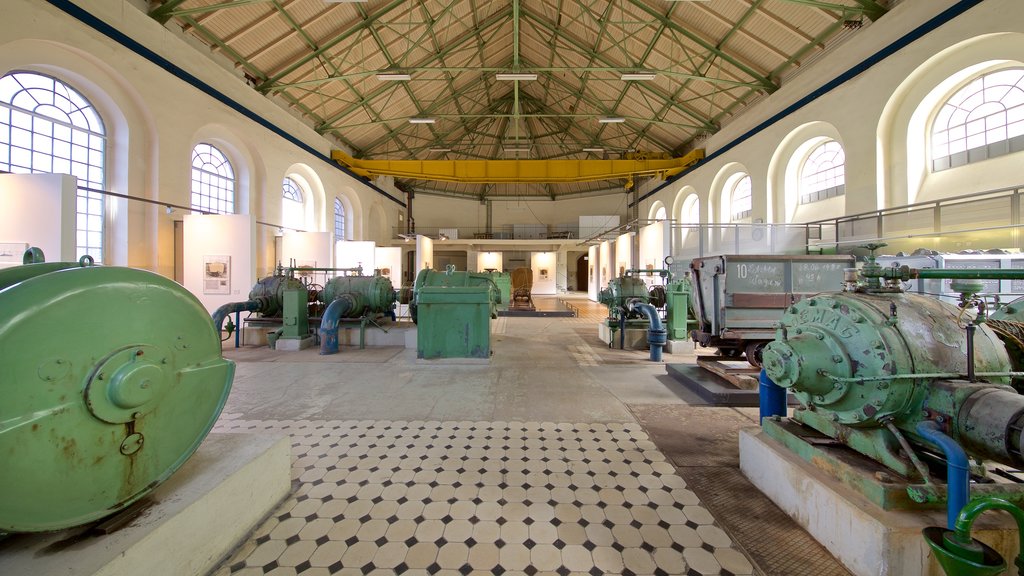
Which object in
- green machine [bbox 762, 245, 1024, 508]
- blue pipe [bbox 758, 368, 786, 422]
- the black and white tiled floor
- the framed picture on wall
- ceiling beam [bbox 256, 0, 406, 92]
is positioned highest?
ceiling beam [bbox 256, 0, 406, 92]

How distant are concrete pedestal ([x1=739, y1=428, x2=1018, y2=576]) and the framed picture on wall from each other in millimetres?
10929

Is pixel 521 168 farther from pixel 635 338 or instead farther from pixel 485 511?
pixel 485 511

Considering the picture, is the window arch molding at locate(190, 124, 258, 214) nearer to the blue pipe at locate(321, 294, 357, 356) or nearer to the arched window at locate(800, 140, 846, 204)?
the blue pipe at locate(321, 294, 357, 356)

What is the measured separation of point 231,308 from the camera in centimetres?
825

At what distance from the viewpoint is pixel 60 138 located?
25.4ft

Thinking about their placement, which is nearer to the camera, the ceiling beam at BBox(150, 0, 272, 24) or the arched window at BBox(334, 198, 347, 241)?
the ceiling beam at BBox(150, 0, 272, 24)

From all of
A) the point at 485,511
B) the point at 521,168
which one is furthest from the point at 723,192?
the point at 485,511

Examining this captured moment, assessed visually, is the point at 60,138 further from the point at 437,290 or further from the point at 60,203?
the point at 437,290

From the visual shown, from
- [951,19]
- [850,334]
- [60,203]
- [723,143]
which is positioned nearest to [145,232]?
[60,203]

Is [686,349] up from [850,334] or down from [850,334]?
down

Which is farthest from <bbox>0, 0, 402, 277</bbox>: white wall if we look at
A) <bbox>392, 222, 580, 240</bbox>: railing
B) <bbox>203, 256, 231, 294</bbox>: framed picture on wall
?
<bbox>392, 222, 580, 240</bbox>: railing

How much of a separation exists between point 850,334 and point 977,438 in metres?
0.63

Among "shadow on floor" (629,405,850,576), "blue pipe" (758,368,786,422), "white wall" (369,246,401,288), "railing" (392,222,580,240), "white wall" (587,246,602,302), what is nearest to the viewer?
"shadow on floor" (629,405,850,576)

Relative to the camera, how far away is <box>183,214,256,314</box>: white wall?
8.95 m
